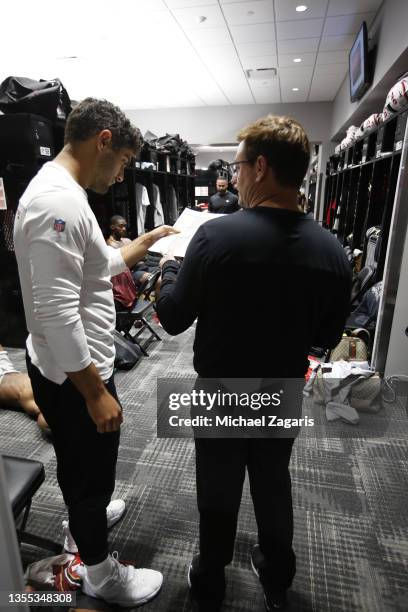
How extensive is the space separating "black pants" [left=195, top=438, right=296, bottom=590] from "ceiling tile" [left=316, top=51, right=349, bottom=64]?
608 centimetres

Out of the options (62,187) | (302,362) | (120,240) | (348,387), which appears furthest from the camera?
(120,240)

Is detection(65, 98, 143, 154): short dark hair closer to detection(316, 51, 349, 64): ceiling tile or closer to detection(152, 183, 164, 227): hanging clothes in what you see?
detection(152, 183, 164, 227): hanging clothes

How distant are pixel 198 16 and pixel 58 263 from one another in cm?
459

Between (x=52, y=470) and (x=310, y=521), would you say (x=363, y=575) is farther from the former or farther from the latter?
(x=52, y=470)

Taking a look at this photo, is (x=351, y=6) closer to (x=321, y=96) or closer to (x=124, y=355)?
(x=321, y=96)

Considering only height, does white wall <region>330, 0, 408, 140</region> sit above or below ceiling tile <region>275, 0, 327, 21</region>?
below

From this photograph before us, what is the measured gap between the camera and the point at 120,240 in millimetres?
3963

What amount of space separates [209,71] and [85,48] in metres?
2.06

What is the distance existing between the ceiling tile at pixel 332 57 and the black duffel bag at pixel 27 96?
4.20 metres

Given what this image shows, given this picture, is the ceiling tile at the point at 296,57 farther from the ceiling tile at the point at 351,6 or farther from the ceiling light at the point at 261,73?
the ceiling tile at the point at 351,6

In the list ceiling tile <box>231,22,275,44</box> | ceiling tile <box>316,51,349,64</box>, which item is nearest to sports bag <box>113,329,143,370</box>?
ceiling tile <box>231,22,275,44</box>

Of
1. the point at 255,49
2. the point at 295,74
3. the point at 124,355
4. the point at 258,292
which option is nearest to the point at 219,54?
the point at 255,49

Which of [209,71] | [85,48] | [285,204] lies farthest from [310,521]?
[209,71]

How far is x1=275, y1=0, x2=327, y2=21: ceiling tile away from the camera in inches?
150
